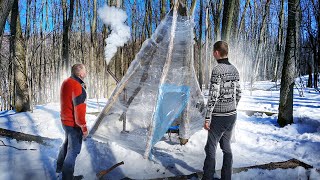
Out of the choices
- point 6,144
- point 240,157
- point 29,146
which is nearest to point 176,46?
point 240,157

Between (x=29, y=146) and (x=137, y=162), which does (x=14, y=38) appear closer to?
(x=29, y=146)

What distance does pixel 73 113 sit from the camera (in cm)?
313

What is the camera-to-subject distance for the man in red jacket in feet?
9.98

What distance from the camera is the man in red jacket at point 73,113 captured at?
304cm

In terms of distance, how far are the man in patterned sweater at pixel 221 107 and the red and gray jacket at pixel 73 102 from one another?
153 centimetres

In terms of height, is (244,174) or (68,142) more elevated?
(68,142)

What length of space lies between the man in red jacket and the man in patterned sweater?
5.05ft

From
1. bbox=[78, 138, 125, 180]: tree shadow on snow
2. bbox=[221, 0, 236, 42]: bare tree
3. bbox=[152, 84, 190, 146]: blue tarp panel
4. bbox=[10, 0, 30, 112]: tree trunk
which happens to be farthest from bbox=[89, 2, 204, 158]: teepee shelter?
bbox=[10, 0, 30, 112]: tree trunk

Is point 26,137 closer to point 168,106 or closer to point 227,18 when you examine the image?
point 168,106

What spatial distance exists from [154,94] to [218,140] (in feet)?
5.38

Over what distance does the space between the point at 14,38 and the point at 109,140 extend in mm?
6318

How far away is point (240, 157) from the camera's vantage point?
4.50 metres

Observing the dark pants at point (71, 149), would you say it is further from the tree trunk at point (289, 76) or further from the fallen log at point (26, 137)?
the tree trunk at point (289, 76)

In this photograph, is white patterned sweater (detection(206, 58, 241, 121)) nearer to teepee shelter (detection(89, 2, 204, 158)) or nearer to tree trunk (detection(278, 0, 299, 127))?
teepee shelter (detection(89, 2, 204, 158))
